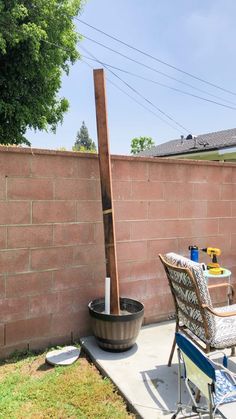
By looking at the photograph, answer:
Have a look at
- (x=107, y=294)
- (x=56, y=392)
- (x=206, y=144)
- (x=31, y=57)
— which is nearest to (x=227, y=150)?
(x=206, y=144)

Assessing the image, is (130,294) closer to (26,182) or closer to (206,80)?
(26,182)

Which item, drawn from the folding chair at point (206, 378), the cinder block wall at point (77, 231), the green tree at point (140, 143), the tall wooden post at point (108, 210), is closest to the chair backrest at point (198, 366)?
the folding chair at point (206, 378)

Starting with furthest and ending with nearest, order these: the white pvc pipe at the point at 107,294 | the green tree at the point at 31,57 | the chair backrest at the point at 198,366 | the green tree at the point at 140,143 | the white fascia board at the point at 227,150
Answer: the green tree at the point at 140,143, the green tree at the point at 31,57, the white fascia board at the point at 227,150, the white pvc pipe at the point at 107,294, the chair backrest at the point at 198,366

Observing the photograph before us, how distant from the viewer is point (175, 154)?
13.3m

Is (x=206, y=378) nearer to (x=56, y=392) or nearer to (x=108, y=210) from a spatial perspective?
(x=56, y=392)

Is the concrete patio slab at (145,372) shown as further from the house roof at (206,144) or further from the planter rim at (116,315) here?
the house roof at (206,144)

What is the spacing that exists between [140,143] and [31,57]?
23.2 meters

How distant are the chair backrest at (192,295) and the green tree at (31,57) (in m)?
9.59

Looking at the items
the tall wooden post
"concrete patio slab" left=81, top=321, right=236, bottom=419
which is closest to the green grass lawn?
"concrete patio slab" left=81, top=321, right=236, bottom=419

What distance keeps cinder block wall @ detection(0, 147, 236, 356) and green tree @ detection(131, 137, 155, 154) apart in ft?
96.9

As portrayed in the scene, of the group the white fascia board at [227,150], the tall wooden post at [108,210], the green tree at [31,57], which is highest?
the green tree at [31,57]

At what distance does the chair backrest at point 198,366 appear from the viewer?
4.68 feet

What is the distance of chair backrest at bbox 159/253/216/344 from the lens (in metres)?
2.27

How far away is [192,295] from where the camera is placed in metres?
2.35
